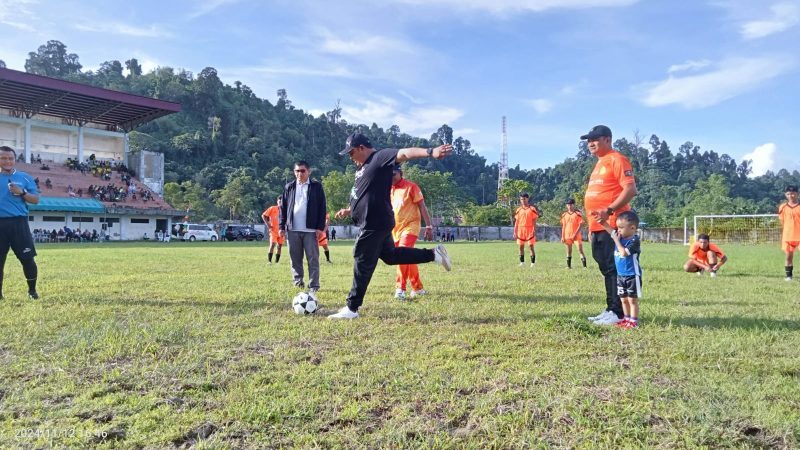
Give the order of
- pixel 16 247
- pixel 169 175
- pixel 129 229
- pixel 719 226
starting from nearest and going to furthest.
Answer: pixel 16 247 → pixel 719 226 → pixel 129 229 → pixel 169 175

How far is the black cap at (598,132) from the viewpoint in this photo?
5145 millimetres

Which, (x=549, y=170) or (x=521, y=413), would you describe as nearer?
(x=521, y=413)

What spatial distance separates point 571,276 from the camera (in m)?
9.77

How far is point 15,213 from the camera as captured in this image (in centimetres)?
600

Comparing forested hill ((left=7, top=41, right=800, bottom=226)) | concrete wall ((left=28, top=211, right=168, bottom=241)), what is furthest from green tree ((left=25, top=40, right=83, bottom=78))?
concrete wall ((left=28, top=211, right=168, bottom=241))

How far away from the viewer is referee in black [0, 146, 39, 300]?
5922mm

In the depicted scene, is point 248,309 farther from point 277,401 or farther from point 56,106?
point 56,106

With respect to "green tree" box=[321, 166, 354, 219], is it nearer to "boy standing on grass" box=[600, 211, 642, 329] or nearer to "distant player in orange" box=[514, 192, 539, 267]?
"distant player in orange" box=[514, 192, 539, 267]

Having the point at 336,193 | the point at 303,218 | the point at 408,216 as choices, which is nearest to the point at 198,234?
the point at 336,193

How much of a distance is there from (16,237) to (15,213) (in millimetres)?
293

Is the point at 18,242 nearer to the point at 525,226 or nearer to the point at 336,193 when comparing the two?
the point at 525,226

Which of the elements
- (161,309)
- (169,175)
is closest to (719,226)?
(161,309)

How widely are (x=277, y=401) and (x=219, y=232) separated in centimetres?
4642

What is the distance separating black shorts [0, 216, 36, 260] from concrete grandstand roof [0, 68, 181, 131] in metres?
43.9
